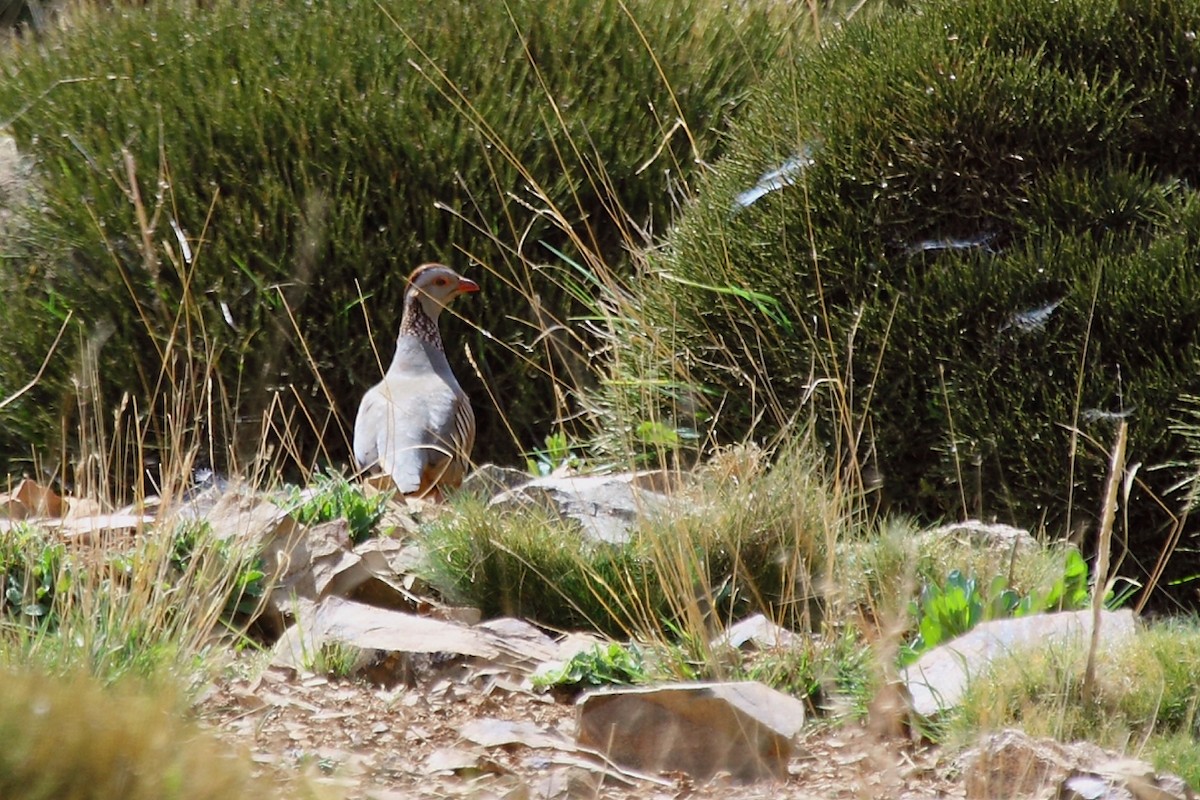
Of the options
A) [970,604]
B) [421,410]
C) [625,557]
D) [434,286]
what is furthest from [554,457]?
A: [970,604]

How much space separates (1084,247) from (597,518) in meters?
1.80

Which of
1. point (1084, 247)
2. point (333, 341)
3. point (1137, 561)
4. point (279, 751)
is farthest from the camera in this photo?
point (333, 341)

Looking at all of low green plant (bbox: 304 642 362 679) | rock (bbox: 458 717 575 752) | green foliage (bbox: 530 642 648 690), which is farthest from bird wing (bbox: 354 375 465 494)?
rock (bbox: 458 717 575 752)

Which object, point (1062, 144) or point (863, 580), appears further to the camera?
point (1062, 144)

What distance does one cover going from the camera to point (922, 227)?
5.32 meters

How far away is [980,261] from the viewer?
516 centimetres

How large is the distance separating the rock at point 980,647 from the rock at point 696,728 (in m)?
0.35

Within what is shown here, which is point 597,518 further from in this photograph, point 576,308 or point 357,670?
point 576,308

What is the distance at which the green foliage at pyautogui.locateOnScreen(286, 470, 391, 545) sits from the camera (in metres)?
4.79

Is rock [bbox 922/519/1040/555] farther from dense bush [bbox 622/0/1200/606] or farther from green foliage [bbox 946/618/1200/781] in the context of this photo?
green foliage [bbox 946/618/1200/781]

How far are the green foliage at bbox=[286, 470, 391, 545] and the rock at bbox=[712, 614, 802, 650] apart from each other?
4.31 ft

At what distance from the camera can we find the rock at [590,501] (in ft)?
15.7

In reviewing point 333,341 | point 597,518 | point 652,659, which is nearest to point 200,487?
point 333,341

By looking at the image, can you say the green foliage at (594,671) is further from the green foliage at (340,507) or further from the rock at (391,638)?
the green foliage at (340,507)
